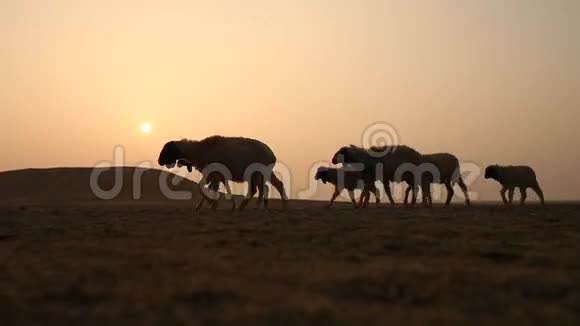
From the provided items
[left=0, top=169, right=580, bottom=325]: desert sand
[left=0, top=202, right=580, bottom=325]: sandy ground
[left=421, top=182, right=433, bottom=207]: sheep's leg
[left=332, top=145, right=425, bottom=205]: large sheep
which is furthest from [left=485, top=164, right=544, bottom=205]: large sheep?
[left=0, top=202, right=580, bottom=325]: sandy ground

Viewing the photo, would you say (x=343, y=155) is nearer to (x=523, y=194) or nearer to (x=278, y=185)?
(x=278, y=185)

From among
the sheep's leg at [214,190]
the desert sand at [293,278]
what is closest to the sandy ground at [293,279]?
the desert sand at [293,278]

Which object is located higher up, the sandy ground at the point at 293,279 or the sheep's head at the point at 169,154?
the sheep's head at the point at 169,154

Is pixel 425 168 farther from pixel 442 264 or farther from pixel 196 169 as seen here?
pixel 442 264

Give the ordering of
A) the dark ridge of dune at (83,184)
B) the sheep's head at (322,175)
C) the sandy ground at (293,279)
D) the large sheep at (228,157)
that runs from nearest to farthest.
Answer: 1. the sandy ground at (293,279)
2. the large sheep at (228,157)
3. the sheep's head at (322,175)
4. the dark ridge of dune at (83,184)

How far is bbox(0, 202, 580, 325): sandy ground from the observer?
117 inches

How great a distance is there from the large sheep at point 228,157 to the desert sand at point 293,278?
10.0 m

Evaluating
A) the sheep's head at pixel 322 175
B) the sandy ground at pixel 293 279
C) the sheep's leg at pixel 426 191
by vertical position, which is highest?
the sheep's head at pixel 322 175

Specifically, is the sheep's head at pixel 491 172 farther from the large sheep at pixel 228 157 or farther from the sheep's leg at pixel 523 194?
the large sheep at pixel 228 157

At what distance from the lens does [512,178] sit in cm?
2589

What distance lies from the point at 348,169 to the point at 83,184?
112 ft

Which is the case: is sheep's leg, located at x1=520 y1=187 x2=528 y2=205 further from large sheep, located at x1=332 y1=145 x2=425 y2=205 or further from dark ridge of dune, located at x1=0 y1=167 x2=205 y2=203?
dark ridge of dune, located at x1=0 y1=167 x2=205 y2=203

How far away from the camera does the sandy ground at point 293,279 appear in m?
2.97

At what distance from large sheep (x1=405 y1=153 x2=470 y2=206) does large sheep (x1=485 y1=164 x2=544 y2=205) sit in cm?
303
